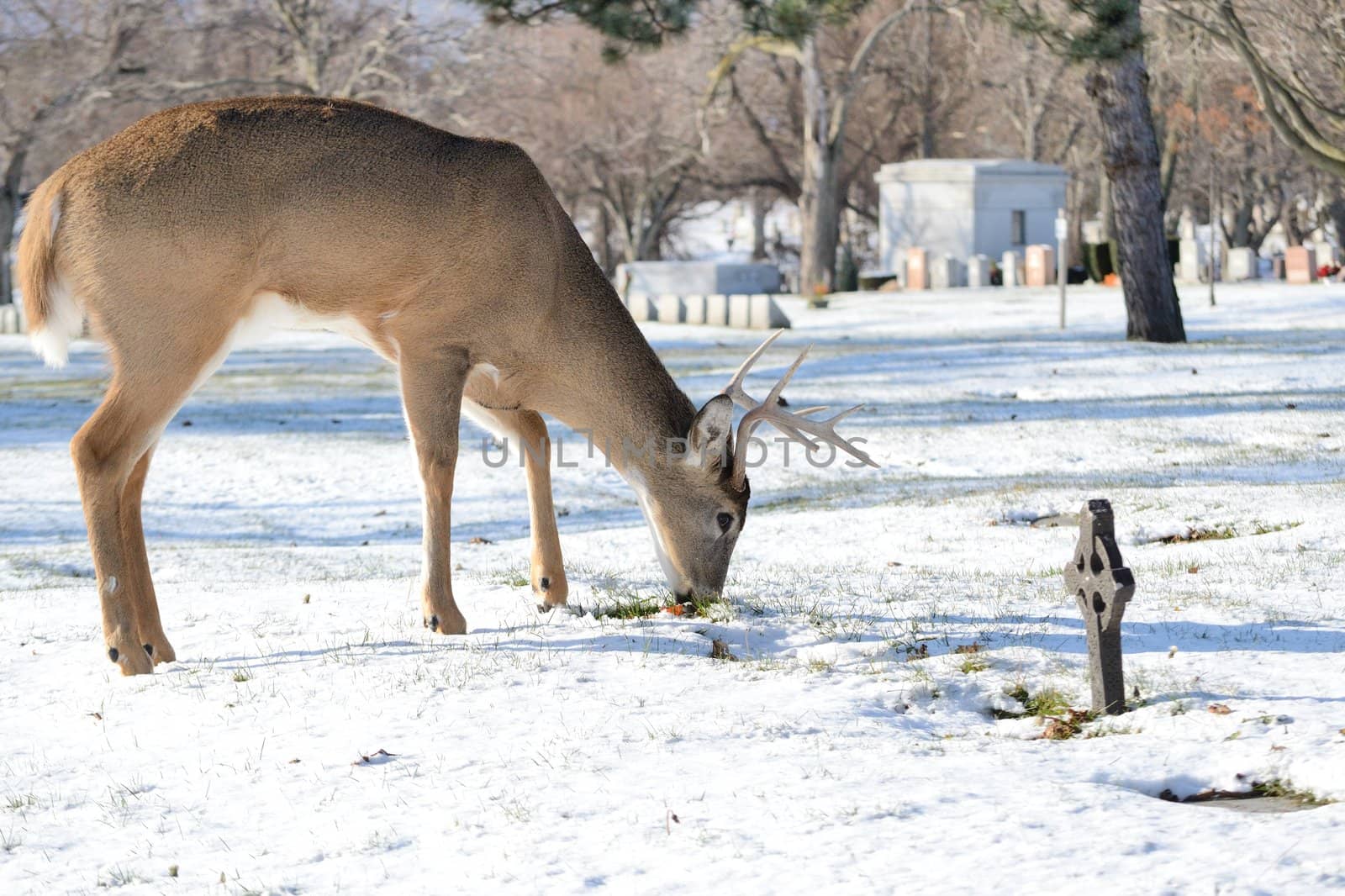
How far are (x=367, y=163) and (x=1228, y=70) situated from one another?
45.5 metres

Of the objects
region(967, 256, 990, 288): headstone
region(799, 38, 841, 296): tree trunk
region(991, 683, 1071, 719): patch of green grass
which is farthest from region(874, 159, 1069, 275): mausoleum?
region(991, 683, 1071, 719): patch of green grass

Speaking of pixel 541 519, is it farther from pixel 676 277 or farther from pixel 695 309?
pixel 676 277

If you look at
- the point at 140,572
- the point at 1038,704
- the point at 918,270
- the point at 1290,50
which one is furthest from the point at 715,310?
the point at 1038,704

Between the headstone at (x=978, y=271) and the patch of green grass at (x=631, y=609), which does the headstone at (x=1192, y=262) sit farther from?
the patch of green grass at (x=631, y=609)

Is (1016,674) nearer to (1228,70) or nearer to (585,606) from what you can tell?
(585,606)

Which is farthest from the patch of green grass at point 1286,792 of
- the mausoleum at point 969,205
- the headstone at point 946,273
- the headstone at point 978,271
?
the mausoleum at point 969,205

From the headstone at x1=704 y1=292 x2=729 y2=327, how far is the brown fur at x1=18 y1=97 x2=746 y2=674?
25603mm

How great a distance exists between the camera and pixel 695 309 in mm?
34188

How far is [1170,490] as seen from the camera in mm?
11609

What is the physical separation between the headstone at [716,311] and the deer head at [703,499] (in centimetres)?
2573

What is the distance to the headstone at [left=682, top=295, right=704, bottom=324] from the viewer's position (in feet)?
112

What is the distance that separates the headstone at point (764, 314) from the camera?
32.3 metres

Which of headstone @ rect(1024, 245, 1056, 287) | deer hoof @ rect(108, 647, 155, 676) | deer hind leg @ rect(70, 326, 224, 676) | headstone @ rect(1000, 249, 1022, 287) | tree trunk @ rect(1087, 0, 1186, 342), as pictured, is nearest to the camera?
deer hind leg @ rect(70, 326, 224, 676)

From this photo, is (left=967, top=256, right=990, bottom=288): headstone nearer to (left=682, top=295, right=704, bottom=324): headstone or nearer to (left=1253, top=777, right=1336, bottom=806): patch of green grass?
(left=682, top=295, right=704, bottom=324): headstone
